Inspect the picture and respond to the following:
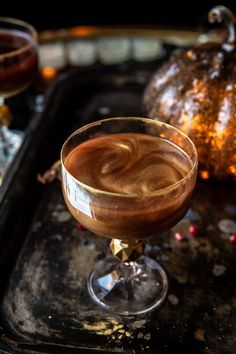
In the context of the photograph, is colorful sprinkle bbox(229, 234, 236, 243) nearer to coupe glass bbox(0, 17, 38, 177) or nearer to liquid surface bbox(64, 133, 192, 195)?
liquid surface bbox(64, 133, 192, 195)

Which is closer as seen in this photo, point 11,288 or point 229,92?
point 11,288

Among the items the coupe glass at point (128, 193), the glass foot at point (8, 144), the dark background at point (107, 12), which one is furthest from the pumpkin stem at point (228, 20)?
the dark background at point (107, 12)

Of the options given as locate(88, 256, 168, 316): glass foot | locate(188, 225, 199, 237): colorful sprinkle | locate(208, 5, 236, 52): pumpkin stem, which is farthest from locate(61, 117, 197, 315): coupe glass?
locate(208, 5, 236, 52): pumpkin stem

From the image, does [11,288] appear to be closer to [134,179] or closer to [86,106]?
[134,179]

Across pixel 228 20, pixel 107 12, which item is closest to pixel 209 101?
pixel 228 20

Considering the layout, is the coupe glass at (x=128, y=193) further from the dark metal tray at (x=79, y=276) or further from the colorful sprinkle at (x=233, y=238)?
the colorful sprinkle at (x=233, y=238)

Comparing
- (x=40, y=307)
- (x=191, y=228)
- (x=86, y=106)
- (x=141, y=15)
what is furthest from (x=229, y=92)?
(x=141, y=15)
